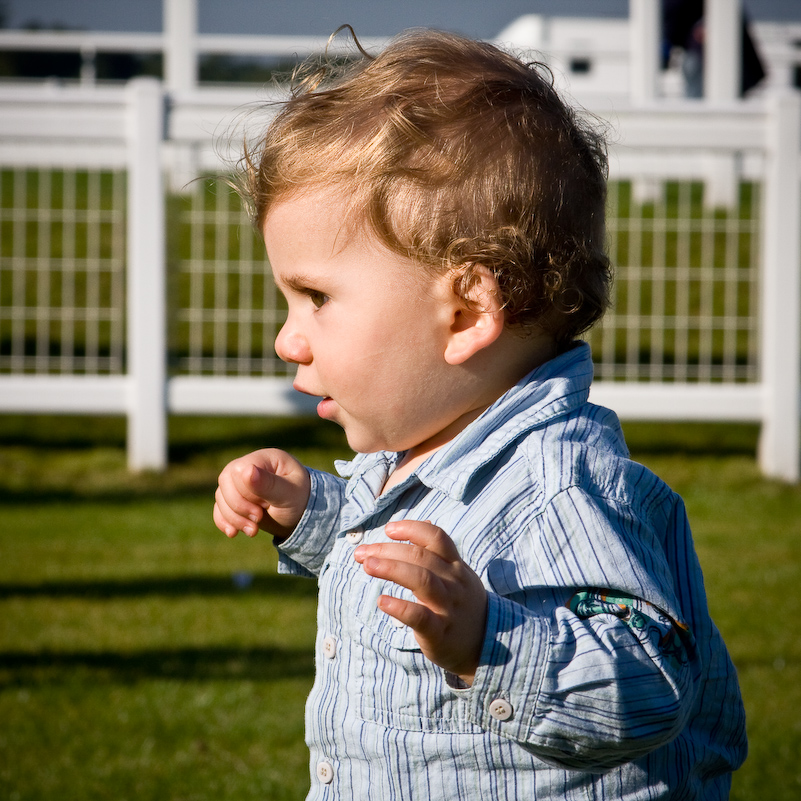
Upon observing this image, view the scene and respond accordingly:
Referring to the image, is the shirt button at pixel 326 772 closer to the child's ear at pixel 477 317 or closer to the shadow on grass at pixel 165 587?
the child's ear at pixel 477 317

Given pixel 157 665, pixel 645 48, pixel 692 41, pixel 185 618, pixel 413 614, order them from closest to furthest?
pixel 413 614 < pixel 157 665 < pixel 185 618 < pixel 645 48 < pixel 692 41

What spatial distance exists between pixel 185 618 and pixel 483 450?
242cm

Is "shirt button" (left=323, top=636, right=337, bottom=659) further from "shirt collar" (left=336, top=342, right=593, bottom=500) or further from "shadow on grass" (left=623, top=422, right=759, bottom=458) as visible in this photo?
"shadow on grass" (left=623, top=422, right=759, bottom=458)

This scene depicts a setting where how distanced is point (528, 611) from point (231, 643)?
2366 mm

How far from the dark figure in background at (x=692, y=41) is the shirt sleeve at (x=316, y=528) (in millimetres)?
9360

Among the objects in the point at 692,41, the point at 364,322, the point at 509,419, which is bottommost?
the point at 509,419

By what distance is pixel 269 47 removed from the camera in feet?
33.9

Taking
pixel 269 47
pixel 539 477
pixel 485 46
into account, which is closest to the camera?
pixel 539 477

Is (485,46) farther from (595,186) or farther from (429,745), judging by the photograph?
(429,745)

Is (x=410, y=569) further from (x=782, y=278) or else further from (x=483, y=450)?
(x=782, y=278)

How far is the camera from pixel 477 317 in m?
1.34

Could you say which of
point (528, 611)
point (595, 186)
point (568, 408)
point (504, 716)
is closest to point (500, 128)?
point (595, 186)

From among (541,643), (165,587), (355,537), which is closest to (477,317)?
(355,537)

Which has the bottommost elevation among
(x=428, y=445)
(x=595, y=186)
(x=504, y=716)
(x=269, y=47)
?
(x=504, y=716)
